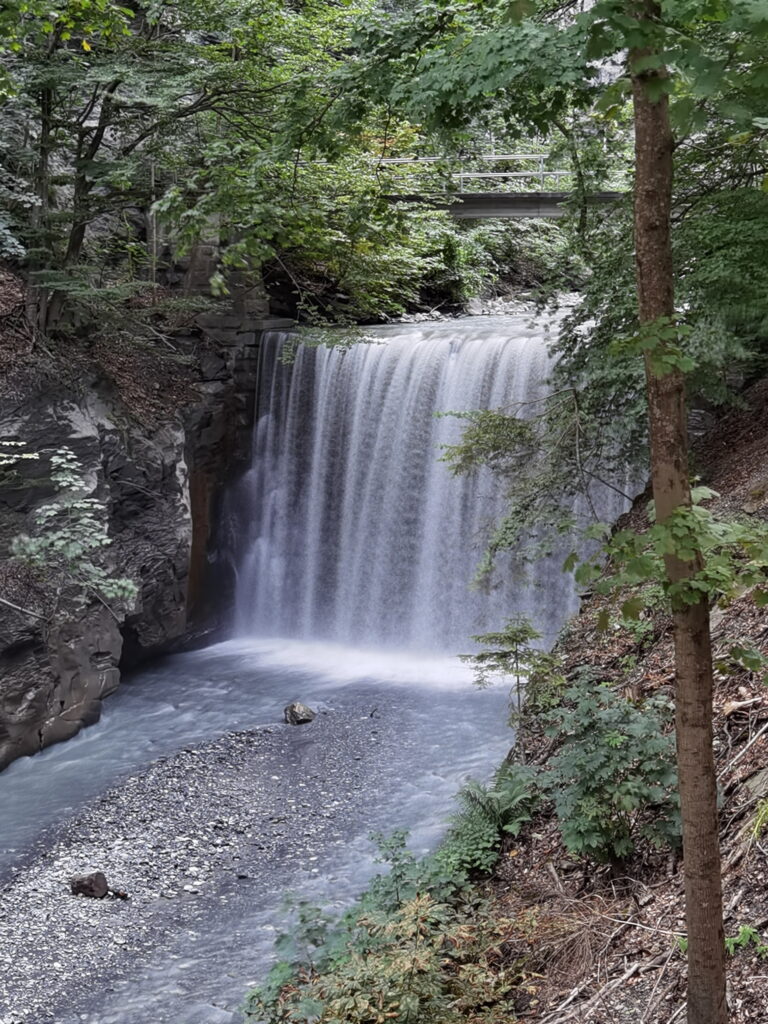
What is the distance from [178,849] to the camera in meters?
7.73

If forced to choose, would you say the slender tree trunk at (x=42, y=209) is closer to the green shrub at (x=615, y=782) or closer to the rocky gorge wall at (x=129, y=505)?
the rocky gorge wall at (x=129, y=505)

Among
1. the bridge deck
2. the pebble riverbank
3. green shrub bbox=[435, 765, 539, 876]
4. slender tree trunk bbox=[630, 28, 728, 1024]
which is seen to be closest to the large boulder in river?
the pebble riverbank

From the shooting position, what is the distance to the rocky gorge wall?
9.83m

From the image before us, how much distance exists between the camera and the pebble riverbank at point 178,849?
6184 mm

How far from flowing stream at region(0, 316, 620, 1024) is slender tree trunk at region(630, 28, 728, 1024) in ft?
15.7

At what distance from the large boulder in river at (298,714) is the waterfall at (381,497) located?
2.37m

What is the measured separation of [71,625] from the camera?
34.2 ft

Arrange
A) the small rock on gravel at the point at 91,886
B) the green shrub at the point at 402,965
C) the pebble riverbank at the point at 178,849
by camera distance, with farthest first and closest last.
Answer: the small rock on gravel at the point at 91,886
the pebble riverbank at the point at 178,849
the green shrub at the point at 402,965

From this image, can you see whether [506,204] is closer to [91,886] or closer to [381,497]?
[381,497]

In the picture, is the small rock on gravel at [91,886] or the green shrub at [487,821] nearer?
the green shrub at [487,821]

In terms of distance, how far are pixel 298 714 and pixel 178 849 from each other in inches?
108

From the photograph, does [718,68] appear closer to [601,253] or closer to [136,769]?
[601,253]

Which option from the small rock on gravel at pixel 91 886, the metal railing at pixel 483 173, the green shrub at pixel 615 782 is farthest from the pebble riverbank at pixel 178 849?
the metal railing at pixel 483 173

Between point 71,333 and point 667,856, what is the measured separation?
9.70 m
